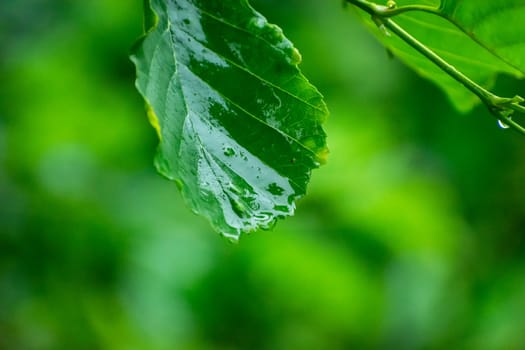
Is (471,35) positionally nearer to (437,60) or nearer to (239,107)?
(437,60)

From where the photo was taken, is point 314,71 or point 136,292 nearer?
point 136,292

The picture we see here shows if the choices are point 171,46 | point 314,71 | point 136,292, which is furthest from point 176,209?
point 171,46

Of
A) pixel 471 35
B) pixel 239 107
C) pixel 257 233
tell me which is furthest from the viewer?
pixel 257 233

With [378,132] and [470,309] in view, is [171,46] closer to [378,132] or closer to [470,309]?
[378,132]

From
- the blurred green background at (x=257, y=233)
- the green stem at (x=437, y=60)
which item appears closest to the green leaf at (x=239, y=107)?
the green stem at (x=437, y=60)

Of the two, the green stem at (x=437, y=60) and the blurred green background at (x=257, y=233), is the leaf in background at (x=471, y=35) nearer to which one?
the green stem at (x=437, y=60)

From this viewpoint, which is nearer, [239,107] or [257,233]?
[239,107]

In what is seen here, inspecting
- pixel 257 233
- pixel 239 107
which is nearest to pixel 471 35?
pixel 239 107
